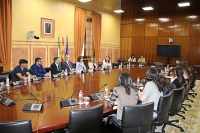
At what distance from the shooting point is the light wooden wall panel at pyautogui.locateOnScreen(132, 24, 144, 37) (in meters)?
10.6

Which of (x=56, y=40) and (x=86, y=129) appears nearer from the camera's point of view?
(x=86, y=129)

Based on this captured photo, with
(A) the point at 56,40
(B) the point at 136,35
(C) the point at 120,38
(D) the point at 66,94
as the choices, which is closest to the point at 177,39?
(B) the point at 136,35

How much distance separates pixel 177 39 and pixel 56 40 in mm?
6378

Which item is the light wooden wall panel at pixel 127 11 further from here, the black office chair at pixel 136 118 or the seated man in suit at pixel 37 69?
the black office chair at pixel 136 118

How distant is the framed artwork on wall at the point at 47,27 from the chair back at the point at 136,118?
5535 mm

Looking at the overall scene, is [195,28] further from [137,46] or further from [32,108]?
[32,108]

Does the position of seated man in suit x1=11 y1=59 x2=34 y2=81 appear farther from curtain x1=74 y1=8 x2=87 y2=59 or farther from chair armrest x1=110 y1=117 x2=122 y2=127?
curtain x1=74 y1=8 x2=87 y2=59

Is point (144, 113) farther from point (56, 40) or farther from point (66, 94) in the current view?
point (56, 40)

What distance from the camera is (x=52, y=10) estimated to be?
272 inches

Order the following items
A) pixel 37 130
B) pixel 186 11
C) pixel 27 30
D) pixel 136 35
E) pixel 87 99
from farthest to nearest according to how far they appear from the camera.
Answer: pixel 136 35 → pixel 186 11 → pixel 27 30 → pixel 87 99 → pixel 37 130

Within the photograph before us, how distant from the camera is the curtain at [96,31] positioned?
8961mm

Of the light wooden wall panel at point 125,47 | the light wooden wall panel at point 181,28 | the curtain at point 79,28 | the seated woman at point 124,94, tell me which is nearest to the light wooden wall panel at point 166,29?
the light wooden wall panel at point 181,28

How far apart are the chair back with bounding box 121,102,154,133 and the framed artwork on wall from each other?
5535 millimetres

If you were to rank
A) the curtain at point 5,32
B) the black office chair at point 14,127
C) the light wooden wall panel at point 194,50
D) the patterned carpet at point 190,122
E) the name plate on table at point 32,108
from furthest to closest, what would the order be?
the light wooden wall panel at point 194,50 < the curtain at point 5,32 < the patterned carpet at point 190,122 < the name plate on table at point 32,108 < the black office chair at point 14,127
